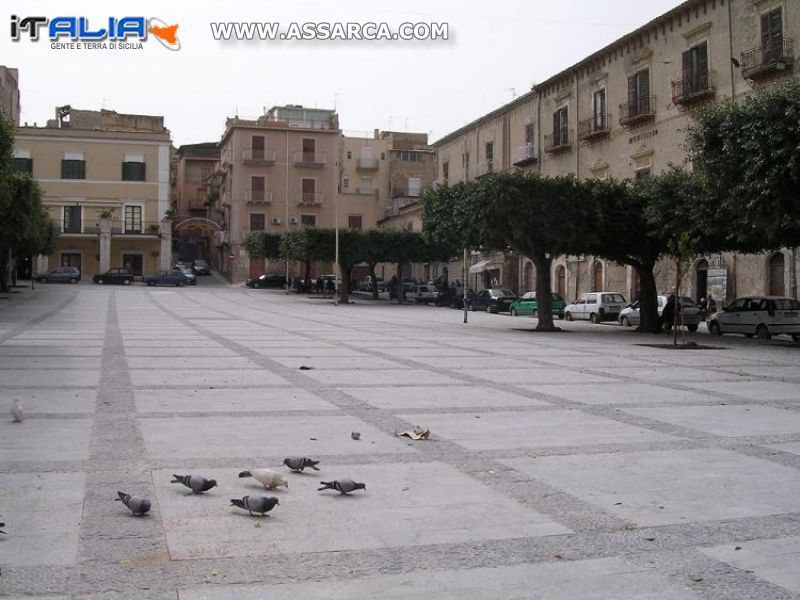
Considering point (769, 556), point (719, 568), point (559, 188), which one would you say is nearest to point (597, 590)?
point (719, 568)

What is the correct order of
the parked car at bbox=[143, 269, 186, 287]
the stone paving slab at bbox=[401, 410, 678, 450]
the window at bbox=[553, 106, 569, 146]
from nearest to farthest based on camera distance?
1. the stone paving slab at bbox=[401, 410, 678, 450]
2. the window at bbox=[553, 106, 569, 146]
3. the parked car at bbox=[143, 269, 186, 287]

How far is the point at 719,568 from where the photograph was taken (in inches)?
181

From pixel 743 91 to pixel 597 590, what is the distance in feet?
95.9

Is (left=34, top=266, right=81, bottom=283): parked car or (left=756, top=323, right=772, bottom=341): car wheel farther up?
(left=34, top=266, right=81, bottom=283): parked car

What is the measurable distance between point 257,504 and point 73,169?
6697 cm

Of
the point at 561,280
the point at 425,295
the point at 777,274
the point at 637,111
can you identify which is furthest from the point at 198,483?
the point at 425,295

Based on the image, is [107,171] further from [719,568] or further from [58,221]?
[719,568]

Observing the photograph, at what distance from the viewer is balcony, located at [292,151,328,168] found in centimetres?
7181

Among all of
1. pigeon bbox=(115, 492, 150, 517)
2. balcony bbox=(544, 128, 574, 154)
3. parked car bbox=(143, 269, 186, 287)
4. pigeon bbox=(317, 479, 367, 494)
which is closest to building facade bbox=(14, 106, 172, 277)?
parked car bbox=(143, 269, 186, 287)

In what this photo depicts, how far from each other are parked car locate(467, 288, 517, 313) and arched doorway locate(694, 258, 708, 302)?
9547mm

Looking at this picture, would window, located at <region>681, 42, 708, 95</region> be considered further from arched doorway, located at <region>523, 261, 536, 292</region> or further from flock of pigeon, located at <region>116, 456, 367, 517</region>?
flock of pigeon, located at <region>116, 456, 367, 517</region>

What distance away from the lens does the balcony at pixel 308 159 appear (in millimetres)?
71812

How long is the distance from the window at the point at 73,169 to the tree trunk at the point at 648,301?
51018 millimetres

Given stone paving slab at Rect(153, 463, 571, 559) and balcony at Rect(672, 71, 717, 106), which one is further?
balcony at Rect(672, 71, 717, 106)
